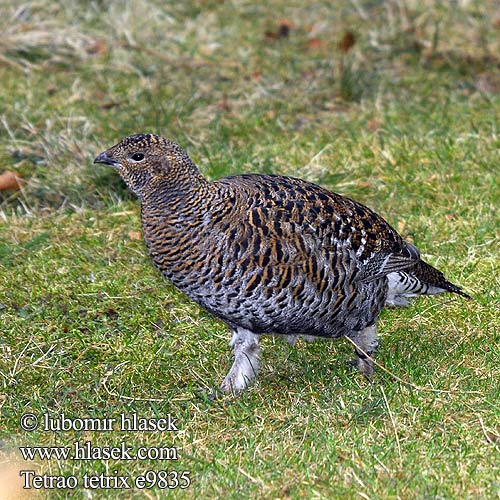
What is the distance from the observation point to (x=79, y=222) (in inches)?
252

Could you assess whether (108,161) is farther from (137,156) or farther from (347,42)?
(347,42)

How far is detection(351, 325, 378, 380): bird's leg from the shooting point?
194 inches

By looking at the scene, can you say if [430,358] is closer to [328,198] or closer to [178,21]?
[328,198]

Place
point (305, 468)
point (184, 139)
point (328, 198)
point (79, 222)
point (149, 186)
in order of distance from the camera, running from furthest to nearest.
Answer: point (184, 139), point (79, 222), point (328, 198), point (149, 186), point (305, 468)

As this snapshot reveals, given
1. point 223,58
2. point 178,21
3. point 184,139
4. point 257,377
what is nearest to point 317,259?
point 257,377

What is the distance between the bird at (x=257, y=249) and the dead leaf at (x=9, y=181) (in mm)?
2183

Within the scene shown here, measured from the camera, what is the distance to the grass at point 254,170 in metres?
4.20

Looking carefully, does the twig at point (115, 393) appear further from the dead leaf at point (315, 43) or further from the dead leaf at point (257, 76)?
the dead leaf at point (315, 43)

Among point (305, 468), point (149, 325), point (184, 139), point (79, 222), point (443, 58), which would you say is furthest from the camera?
point (443, 58)

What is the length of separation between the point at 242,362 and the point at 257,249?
705mm

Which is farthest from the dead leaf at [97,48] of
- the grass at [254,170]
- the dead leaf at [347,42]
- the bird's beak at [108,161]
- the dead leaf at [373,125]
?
the bird's beak at [108,161]

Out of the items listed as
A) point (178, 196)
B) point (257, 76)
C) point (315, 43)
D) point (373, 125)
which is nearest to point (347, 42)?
point (315, 43)

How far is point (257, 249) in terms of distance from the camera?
438 centimetres

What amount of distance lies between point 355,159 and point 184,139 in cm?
121
